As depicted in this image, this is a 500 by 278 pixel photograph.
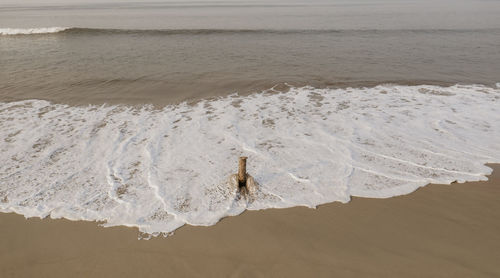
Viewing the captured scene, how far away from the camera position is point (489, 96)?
964 centimetres

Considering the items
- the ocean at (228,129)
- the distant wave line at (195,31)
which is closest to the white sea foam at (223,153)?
the ocean at (228,129)

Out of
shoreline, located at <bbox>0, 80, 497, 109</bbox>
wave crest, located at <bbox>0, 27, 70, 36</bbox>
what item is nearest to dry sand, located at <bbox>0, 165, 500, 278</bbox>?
shoreline, located at <bbox>0, 80, 497, 109</bbox>

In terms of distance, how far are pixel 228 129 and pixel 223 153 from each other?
1376 mm

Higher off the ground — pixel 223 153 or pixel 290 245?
pixel 223 153

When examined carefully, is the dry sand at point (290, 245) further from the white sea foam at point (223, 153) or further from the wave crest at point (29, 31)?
the wave crest at point (29, 31)

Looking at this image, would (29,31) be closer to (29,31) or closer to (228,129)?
(29,31)

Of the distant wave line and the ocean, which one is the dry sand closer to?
the ocean

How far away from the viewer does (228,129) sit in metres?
7.46

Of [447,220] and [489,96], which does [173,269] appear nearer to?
[447,220]

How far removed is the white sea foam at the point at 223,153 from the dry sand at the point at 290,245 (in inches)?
11.0

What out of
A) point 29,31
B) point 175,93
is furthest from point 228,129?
point 29,31

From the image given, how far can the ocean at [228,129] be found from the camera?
4.80 m

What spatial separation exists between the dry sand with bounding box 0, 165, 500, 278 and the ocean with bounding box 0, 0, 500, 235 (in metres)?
0.28

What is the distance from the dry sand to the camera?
3.38 m
